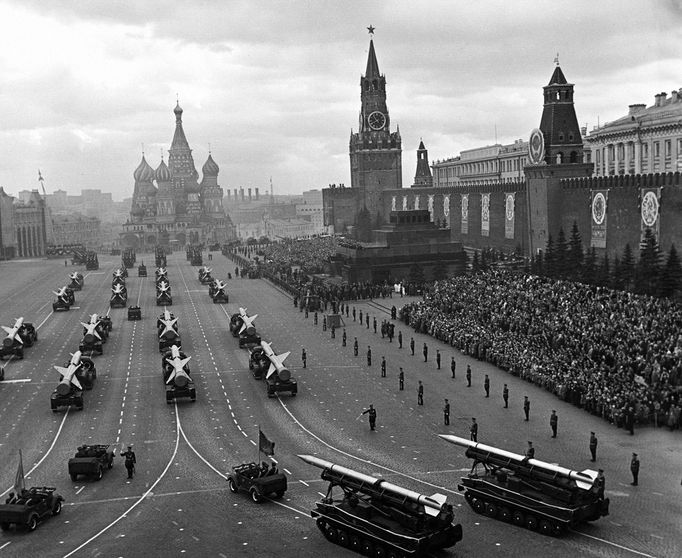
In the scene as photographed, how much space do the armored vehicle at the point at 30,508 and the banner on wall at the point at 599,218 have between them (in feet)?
148

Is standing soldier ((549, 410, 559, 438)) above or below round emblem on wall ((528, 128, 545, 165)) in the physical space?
below

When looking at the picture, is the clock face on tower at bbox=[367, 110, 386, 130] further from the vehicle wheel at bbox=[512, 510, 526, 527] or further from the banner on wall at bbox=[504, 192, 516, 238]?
the vehicle wheel at bbox=[512, 510, 526, 527]

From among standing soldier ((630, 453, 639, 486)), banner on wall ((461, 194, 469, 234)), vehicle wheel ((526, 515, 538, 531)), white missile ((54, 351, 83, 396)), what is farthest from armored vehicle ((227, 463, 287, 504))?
banner on wall ((461, 194, 469, 234))

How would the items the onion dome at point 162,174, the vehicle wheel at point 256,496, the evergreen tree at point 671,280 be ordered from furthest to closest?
the onion dome at point 162,174
the evergreen tree at point 671,280
the vehicle wheel at point 256,496

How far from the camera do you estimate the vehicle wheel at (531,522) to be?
70.4 feet

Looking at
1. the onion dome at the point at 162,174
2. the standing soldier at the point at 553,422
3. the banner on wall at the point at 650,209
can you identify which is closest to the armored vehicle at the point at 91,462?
the standing soldier at the point at 553,422

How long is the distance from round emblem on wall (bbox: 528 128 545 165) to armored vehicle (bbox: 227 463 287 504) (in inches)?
1978

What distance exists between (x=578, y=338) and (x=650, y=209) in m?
21.4

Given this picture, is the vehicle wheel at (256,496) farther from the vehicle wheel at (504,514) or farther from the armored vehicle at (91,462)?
the vehicle wheel at (504,514)

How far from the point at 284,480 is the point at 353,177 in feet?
404

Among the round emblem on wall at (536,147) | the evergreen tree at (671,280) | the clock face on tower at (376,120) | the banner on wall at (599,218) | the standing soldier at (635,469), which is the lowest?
the standing soldier at (635,469)

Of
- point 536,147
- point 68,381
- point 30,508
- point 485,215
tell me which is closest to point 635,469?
point 30,508

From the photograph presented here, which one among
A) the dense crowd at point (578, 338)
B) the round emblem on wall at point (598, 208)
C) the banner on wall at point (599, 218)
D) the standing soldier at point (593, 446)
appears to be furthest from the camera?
the round emblem on wall at point (598, 208)

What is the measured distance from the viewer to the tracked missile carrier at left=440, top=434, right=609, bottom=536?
21078mm
